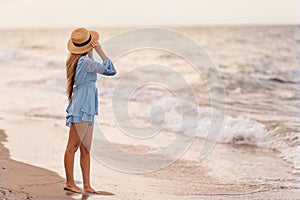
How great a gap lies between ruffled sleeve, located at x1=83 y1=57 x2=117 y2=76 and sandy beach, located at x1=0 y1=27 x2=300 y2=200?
0.86 meters

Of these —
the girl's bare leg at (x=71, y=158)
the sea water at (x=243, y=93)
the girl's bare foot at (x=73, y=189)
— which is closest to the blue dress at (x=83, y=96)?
the girl's bare leg at (x=71, y=158)

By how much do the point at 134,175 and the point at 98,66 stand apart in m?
1.43

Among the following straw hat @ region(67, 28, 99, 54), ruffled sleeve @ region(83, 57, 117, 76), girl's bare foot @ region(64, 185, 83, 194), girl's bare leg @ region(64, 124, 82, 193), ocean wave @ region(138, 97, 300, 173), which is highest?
straw hat @ region(67, 28, 99, 54)

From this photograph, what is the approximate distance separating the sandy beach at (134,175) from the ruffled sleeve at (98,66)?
86cm

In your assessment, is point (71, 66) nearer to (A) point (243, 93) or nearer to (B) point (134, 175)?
(B) point (134, 175)

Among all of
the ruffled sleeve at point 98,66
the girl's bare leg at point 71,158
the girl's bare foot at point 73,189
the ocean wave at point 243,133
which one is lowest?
the girl's bare foot at point 73,189

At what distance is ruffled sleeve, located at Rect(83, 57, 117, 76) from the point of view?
3621 mm

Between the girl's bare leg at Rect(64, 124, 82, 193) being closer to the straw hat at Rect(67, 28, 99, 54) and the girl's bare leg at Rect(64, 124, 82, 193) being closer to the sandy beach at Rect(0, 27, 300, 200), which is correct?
the sandy beach at Rect(0, 27, 300, 200)

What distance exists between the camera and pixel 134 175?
474 cm

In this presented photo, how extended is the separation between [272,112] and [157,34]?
63.4ft

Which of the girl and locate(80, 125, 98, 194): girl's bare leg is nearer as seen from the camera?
the girl

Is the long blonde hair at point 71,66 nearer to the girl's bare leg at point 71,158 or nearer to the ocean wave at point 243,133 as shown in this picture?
the girl's bare leg at point 71,158

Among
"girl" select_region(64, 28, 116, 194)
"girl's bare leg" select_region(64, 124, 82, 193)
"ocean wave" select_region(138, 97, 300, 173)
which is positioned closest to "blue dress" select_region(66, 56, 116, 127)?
"girl" select_region(64, 28, 116, 194)

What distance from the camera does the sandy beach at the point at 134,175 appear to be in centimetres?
400
